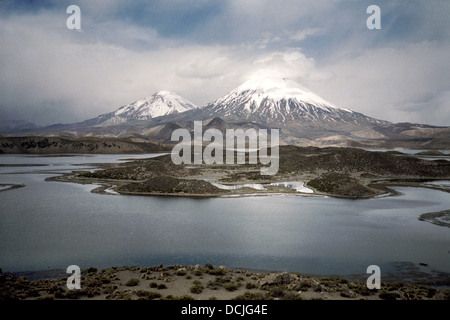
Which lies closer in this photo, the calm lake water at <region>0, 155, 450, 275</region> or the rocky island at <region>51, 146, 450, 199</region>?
the calm lake water at <region>0, 155, 450, 275</region>

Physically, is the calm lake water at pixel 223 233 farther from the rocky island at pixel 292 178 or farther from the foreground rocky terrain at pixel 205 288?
the rocky island at pixel 292 178

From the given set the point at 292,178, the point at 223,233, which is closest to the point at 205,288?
the point at 223,233

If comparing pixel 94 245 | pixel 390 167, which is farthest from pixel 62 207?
pixel 390 167

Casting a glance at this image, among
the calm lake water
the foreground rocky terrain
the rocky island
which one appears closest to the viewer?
the foreground rocky terrain

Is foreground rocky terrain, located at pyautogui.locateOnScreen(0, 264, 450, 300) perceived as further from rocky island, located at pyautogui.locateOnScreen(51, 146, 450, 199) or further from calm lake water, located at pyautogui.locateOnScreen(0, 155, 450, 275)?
rocky island, located at pyautogui.locateOnScreen(51, 146, 450, 199)

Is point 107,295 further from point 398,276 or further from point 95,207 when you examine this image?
point 95,207

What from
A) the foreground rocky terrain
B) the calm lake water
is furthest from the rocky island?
the foreground rocky terrain

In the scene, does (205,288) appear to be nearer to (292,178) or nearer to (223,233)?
(223,233)

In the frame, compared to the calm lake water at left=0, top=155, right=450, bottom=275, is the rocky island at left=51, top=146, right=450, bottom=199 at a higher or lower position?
higher
